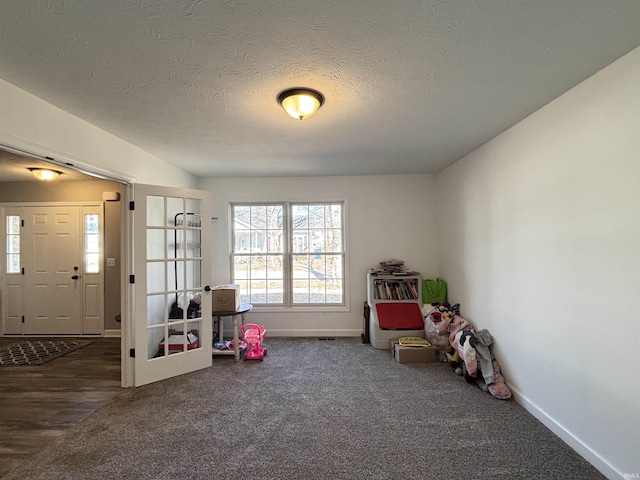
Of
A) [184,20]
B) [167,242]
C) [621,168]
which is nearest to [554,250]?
[621,168]

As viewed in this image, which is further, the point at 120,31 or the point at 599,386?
the point at 599,386

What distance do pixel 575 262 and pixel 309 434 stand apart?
223cm

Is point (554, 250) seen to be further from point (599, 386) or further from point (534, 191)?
point (599, 386)

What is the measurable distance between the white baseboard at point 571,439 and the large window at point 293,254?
8.24 ft

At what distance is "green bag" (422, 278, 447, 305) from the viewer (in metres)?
3.96

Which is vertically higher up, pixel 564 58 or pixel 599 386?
pixel 564 58

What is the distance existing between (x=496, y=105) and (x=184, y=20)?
2114 mm

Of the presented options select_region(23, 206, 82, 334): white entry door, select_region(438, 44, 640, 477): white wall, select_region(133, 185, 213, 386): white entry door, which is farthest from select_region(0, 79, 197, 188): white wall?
select_region(438, 44, 640, 477): white wall

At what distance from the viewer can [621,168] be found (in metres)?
1.61

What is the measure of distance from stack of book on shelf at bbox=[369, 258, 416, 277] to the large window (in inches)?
23.2

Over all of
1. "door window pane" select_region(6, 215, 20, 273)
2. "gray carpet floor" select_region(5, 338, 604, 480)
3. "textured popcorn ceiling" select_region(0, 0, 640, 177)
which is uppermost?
"textured popcorn ceiling" select_region(0, 0, 640, 177)

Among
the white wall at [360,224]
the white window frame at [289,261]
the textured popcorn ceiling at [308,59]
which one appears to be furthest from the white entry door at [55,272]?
the textured popcorn ceiling at [308,59]

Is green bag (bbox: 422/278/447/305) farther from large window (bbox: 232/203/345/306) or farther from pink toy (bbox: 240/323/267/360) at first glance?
pink toy (bbox: 240/323/267/360)

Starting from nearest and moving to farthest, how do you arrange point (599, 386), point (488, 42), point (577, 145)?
point (488, 42)
point (599, 386)
point (577, 145)
